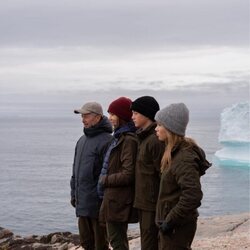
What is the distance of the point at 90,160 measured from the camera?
6492 mm

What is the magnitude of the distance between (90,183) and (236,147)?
30967 mm

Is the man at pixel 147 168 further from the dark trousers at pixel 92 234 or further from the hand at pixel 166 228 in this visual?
the dark trousers at pixel 92 234

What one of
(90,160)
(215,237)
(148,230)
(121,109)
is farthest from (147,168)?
(215,237)

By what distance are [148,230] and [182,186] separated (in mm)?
1042

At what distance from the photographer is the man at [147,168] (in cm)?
555

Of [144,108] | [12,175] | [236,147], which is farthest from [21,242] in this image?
[12,175]

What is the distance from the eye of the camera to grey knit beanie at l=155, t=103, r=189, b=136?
5.02m

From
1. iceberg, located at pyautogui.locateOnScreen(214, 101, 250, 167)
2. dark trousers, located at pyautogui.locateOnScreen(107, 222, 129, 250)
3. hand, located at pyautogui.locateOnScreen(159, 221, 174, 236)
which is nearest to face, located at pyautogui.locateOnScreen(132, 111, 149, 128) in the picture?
dark trousers, located at pyautogui.locateOnScreen(107, 222, 129, 250)

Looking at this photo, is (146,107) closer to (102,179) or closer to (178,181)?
(102,179)

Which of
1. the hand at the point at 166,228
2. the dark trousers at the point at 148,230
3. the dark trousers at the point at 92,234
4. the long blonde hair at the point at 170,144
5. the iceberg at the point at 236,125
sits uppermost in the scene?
the long blonde hair at the point at 170,144

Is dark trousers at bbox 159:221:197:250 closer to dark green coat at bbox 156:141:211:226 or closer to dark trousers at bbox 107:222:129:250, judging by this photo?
dark green coat at bbox 156:141:211:226

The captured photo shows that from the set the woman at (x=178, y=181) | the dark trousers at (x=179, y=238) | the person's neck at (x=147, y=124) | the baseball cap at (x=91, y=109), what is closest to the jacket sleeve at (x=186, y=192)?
the woman at (x=178, y=181)

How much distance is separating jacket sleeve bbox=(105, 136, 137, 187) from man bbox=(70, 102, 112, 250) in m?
0.56

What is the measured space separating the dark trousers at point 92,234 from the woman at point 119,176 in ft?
1.62
